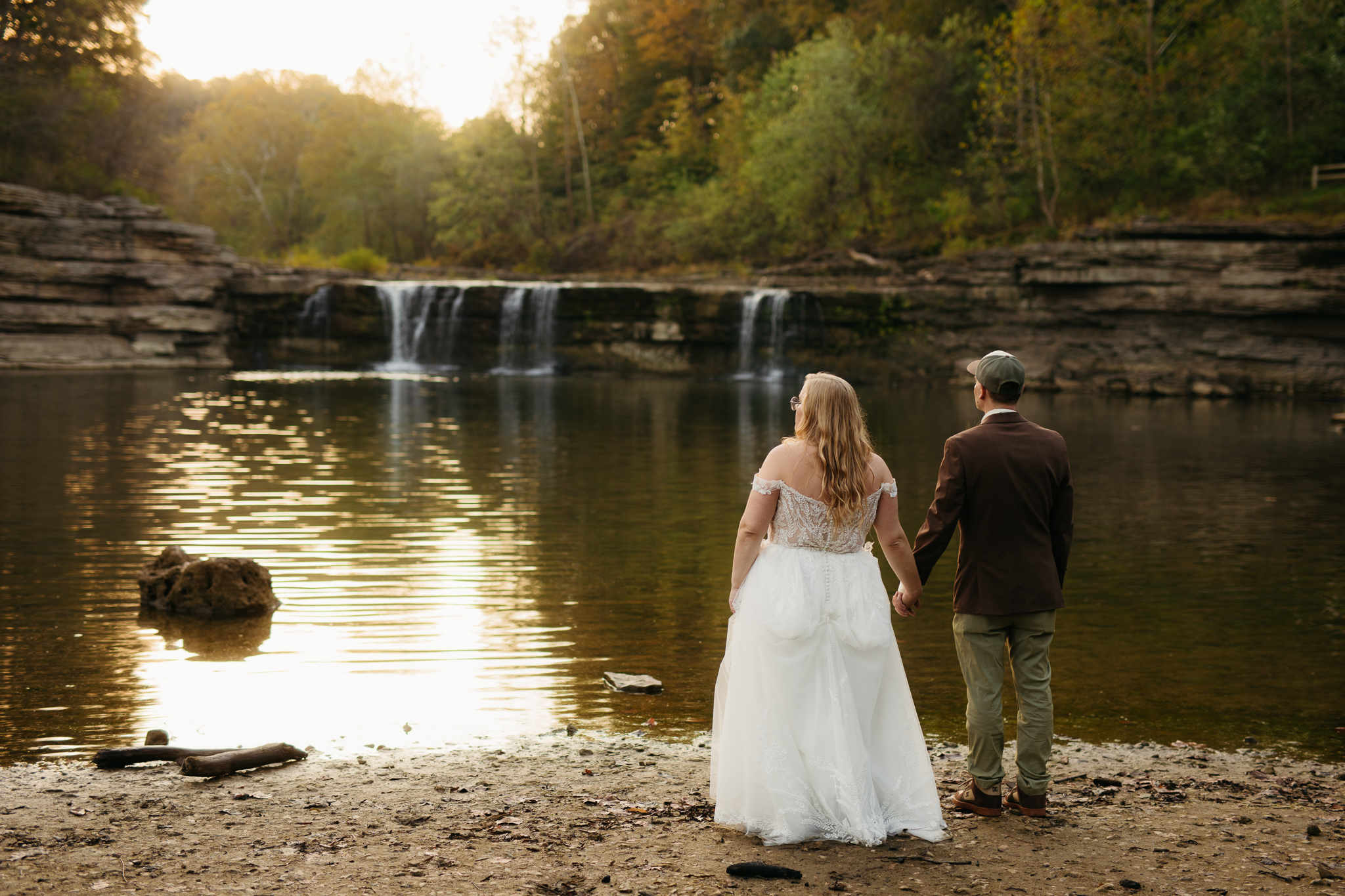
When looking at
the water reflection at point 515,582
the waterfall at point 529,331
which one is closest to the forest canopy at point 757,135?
the waterfall at point 529,331

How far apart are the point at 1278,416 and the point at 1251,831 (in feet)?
82.4

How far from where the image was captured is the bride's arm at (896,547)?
4438 mm

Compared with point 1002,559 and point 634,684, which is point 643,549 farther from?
point 1002,559

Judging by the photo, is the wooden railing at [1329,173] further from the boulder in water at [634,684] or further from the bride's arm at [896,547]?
the bride's arm at [896,547]

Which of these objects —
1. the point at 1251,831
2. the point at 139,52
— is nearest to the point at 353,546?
the point at 1251,831

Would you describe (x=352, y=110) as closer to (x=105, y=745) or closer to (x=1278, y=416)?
(x=1278, y=416)

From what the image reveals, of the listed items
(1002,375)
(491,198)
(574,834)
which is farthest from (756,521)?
(491,198)

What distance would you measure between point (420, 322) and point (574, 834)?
4017cm

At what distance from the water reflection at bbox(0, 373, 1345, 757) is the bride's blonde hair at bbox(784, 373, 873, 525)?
7.81ft

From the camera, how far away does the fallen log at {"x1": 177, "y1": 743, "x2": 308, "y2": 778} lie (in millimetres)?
4824

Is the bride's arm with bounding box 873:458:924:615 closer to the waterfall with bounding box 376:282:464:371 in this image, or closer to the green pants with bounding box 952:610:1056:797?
the green pants with bounding box 952:610:1056:797

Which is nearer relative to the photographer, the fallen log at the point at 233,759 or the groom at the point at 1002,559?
the groom at the point at 1002,559

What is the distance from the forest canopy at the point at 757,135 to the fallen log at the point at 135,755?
39777mm

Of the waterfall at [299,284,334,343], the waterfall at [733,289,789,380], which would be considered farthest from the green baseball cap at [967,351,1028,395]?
the waterfall at [299,284,334,343]
